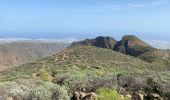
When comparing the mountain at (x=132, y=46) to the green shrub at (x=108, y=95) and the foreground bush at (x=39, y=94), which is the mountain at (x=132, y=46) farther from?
the foreground bush at (x=39, y=94)

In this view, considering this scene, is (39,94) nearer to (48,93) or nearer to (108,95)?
(48,93)

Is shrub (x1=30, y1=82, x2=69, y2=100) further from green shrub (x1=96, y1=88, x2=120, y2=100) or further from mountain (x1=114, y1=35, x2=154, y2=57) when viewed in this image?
mountain (x1=114, y1=35, x2=154, y2=57)

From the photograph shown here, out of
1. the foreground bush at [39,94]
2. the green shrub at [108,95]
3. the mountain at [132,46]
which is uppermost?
the foreground bush at [39,94]

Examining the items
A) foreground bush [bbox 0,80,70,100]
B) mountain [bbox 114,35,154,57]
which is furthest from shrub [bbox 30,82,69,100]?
mountain [bbox 114,35,154,57]

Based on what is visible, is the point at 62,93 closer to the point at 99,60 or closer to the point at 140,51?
the point at 99,60

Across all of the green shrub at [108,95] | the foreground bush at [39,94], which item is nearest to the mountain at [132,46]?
the green shrub at [108,95]

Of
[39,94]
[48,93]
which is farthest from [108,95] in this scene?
[39,94]

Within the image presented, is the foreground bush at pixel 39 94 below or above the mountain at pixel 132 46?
above

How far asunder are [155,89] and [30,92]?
7.14 m

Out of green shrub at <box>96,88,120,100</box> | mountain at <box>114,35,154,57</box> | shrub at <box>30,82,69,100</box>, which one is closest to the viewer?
shrub at <box>30,82,69,100</box>

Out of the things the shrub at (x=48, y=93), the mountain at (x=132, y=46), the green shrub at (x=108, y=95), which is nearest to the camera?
the shrub at (x=48, y=93)

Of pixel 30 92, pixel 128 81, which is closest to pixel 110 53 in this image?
pixel 128 81

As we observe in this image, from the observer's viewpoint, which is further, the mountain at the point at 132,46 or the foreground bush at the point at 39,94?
the mountain at the point at 132,46

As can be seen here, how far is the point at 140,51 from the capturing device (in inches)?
5148
